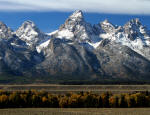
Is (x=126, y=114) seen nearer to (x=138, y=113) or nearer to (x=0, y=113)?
(x=138, y=113)

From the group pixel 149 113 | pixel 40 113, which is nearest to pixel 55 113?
pixel 40 113

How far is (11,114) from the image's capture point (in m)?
164

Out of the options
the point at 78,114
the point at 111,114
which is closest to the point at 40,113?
the point at 78,114

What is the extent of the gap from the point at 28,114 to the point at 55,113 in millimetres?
13113

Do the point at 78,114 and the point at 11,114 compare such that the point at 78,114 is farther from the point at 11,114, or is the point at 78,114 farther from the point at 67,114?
the point at 11,114

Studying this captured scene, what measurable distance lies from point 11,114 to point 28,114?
7307 mm

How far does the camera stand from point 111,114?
546 ft

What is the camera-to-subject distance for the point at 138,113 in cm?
17150

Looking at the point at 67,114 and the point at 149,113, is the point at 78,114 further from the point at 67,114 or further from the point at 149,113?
the point at 149,113

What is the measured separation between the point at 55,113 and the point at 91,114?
16.5 meters

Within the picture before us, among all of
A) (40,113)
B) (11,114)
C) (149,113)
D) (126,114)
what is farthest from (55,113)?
(149,113)

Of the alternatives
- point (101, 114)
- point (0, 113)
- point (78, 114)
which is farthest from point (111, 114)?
point (0, 113)

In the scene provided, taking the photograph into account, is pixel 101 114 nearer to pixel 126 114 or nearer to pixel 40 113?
pixel 126 114

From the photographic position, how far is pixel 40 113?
6649 inches
